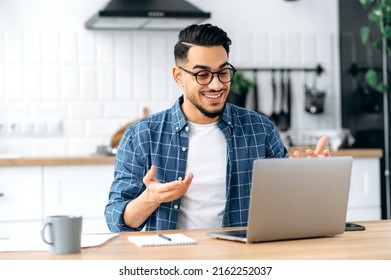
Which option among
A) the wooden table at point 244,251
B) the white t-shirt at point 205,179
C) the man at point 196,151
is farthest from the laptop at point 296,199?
the white t-shirt at point 205,179

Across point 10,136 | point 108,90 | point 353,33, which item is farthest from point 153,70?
point 353,33

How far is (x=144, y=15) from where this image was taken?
4.43 m

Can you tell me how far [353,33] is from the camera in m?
5.12

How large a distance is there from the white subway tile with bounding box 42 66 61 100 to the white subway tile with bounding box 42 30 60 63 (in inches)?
2.2

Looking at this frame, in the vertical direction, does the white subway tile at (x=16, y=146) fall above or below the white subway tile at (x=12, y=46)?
below

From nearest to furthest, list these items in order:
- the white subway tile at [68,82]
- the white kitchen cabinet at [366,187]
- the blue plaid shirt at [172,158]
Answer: the blue plaid shirt at [172,158] < the white kitchen cabinet at [366,187] < the white subway tile at [68,82]

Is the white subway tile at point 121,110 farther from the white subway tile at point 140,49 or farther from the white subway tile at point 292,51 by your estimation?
the white subway tile at point 292,51

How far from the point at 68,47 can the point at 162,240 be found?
2.99 metres

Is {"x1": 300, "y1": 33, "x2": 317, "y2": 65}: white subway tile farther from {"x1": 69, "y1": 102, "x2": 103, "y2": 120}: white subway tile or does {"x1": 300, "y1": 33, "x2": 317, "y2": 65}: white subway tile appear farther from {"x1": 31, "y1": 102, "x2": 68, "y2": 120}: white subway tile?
{"x1": 31, "y1": 102, "x2": 68, "y2": 120}: white subway tile

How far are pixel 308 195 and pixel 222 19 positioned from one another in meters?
3.11

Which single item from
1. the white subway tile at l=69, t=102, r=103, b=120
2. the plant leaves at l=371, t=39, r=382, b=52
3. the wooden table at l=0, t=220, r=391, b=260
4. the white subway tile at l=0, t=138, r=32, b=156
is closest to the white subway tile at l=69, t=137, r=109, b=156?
the white subway tile at l=69, t=102, r=103, b=120

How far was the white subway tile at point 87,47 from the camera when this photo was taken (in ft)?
15.7

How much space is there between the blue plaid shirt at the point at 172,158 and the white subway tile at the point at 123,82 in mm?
2117

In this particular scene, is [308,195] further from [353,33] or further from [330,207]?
[353,33]
